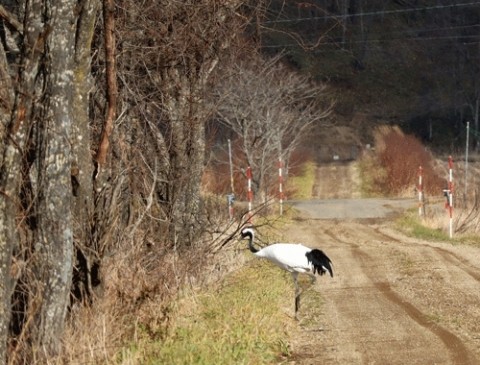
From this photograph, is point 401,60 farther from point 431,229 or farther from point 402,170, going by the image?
point 431,229

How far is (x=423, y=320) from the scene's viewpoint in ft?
36.3

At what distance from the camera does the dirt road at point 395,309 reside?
9398 millimetres

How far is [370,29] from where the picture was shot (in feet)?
261

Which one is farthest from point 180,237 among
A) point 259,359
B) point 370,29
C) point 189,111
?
point 370,29

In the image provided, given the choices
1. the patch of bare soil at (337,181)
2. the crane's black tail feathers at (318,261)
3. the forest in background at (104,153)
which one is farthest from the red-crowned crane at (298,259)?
the patch of bare soil at (337,181)

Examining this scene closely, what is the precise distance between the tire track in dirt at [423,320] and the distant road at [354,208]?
44.3ft

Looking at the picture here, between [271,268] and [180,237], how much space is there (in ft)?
7.14

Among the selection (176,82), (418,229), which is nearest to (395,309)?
(176,82)

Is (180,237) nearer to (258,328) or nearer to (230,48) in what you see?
(230,48)

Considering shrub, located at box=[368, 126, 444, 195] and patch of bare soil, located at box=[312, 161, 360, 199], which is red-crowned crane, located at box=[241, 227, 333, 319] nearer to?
shrub, located at box=[368, 126, 444, 195]

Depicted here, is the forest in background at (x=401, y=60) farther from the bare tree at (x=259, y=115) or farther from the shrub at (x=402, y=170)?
the bare tree at (x=259, y=115)

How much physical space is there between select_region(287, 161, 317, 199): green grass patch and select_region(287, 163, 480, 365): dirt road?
24.1 meters

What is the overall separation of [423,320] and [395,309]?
33.3 inches

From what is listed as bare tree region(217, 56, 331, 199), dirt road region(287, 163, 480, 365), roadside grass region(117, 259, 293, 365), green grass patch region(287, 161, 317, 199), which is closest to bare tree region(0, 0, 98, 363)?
roadside grass region(117, 259, 293, 365)
